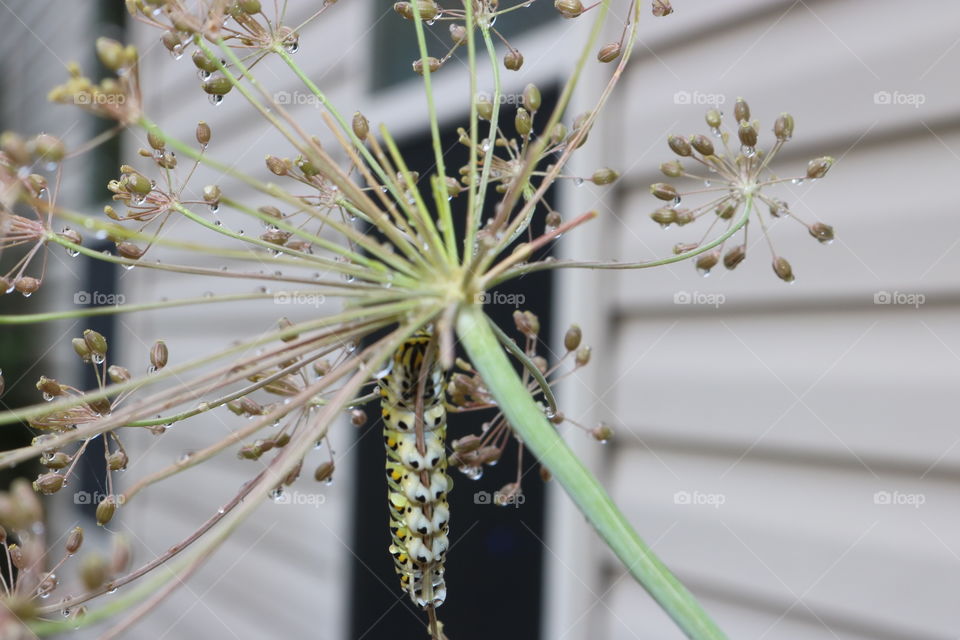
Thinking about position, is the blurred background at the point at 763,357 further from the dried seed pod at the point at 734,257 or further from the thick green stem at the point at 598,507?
the thick green stem at the point at 598,507

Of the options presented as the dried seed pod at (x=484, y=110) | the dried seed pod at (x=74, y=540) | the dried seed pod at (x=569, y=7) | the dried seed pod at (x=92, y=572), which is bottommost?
the dried seed pod at (x=74, y=540)

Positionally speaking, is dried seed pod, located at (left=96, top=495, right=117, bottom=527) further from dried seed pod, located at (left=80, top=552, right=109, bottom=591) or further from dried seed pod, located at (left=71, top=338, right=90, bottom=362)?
dried seed pod, located at (left=80, top=552, right=109, bottom=591)

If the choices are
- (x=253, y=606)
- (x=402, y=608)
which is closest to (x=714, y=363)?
(x=402, y=608)

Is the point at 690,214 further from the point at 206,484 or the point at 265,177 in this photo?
the point at 206,484

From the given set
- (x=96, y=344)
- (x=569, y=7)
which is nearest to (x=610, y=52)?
(x=569, y=7)

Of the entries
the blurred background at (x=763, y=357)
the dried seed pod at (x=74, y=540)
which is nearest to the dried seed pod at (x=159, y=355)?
the dried seed pod at (x=74, y=540)

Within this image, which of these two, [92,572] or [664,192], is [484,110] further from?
[92,572]
